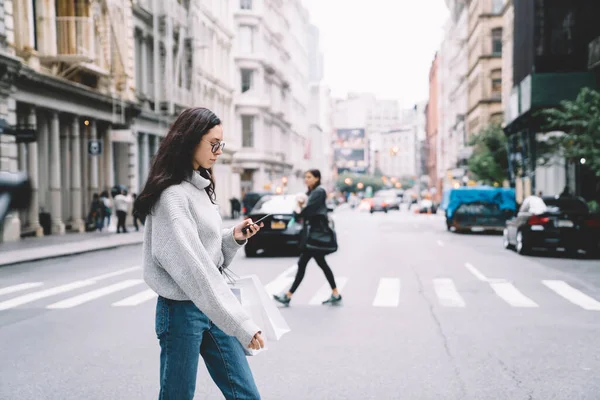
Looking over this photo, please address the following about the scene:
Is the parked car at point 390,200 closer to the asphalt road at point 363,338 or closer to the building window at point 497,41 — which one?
the building window at point 497,41

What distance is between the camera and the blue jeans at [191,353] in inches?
139

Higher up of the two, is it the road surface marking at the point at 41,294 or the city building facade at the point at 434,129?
the city building facade at the point at 434,129

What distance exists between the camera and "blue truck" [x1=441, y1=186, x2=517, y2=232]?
33.6 m

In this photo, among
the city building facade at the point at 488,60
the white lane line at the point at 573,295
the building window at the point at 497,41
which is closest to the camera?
the white lane line at the point at 573,295

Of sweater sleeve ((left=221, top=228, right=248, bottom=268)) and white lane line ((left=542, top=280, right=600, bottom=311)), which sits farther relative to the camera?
white lane line ((left=542, top=280, right=600, bottom=311))

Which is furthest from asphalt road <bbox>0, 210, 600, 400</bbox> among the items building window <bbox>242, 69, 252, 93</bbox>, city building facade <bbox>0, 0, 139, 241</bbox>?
building window <bbox>242, 69, 252, 93</bbox>

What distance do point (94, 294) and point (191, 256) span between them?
9743mm

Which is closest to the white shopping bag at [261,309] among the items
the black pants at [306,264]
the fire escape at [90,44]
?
the black pants at [306,264]

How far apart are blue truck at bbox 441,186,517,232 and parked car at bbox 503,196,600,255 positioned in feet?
41.9

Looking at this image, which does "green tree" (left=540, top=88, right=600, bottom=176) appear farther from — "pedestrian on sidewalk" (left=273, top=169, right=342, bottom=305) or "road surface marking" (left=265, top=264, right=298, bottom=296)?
"pedestrian on sidewalk" (left=273, top=169, right=342, bottom=305)

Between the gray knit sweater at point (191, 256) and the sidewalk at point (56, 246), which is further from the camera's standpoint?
the sidewalk at point (56, 246)

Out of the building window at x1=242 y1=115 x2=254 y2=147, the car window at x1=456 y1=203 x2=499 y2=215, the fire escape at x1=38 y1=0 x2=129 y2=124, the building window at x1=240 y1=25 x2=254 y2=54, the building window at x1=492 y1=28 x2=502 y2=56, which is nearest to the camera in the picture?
the fire escape at x1=38 y1=0 x2=129 y2=124

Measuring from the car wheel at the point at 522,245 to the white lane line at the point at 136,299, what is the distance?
11.1m

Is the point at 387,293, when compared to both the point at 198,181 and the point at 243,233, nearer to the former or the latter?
the point at 243,233
